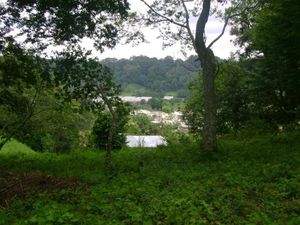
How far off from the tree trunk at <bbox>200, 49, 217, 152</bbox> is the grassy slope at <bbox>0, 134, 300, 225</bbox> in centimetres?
67

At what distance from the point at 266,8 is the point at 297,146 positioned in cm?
614

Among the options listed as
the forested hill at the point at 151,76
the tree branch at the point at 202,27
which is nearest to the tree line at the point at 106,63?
the tree branch at the point at 202,27

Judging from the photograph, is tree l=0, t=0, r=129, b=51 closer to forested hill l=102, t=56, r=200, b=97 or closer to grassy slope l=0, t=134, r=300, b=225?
grassy slope l=0, t=134, r=300, b=225

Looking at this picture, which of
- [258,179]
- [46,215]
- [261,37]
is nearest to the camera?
[46,215]

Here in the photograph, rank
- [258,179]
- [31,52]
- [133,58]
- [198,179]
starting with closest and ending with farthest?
1. [258,179]
2. [198,179]
3. [31,52]
4. [133,58]

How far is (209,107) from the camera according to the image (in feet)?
52.7

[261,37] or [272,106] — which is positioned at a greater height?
[261,37]

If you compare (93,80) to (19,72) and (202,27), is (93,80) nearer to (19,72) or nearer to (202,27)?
(19,72)

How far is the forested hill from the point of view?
12200 centimetres

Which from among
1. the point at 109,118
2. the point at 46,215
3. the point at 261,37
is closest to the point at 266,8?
the point at 261,37

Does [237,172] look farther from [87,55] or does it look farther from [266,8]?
[266,8]

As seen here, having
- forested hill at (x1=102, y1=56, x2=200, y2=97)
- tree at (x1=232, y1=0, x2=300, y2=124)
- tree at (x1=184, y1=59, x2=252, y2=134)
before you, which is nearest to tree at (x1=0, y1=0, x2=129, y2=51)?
tree at (x1=232, y1=0, x2=300, y2=124)

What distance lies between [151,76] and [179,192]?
121721 millimetres

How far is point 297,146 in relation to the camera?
50.9ft
